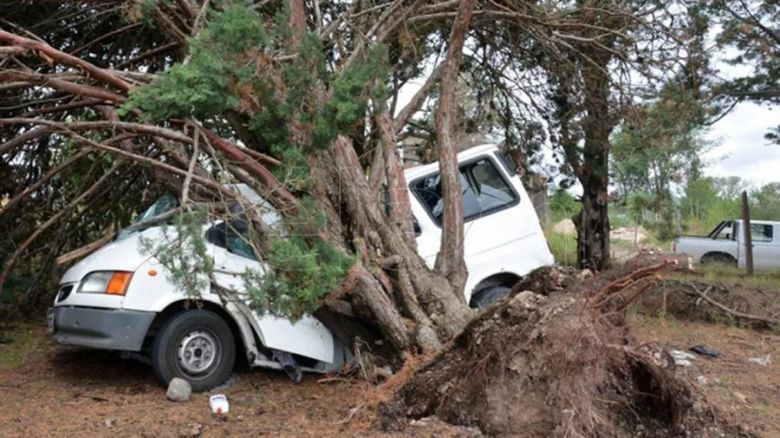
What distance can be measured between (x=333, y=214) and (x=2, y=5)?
4.63 m

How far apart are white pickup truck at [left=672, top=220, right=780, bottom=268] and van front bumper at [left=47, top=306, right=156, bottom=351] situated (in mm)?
15203

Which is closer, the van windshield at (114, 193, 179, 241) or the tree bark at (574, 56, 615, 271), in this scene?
the van windshield at (114, 193, 179, 241)

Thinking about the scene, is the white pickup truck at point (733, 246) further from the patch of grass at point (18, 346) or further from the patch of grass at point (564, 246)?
the patch of grass at point (18, 346)

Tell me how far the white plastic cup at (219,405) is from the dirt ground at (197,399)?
72 mm

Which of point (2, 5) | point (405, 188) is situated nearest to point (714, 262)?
point (405, 188)

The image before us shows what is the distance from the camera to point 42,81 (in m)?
5.32

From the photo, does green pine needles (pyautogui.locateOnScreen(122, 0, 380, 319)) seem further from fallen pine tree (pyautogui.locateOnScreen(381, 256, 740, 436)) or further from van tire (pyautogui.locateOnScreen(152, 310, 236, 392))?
van tire (pyautogui.locateOnScreen(152, 310, 236, 392))

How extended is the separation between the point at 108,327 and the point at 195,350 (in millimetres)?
725

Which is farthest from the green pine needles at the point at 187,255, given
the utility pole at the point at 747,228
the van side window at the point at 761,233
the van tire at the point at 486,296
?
the van side window at the point at 761,233

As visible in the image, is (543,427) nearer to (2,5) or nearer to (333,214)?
(333,214)

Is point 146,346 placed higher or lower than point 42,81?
lower

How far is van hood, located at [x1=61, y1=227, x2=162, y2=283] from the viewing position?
5734 millimetres

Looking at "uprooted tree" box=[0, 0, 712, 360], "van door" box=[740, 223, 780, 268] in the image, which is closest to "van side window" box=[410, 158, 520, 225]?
"uprooted tree" box=[0, 0, 712, 360]

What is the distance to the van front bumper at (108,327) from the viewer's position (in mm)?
5543
